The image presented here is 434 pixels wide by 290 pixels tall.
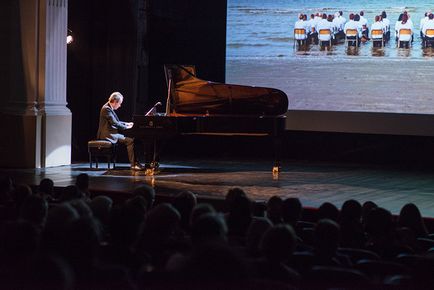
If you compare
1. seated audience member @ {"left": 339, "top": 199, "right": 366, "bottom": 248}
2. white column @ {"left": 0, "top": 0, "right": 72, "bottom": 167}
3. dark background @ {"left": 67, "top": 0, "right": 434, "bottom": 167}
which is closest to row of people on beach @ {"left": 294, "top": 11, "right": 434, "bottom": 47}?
dark background @ {"left": 67, "top": 0, "right": 434, "bottom": 167}

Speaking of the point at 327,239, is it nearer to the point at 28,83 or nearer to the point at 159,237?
the point at 159,237

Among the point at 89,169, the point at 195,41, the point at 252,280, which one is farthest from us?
the point at 195,41

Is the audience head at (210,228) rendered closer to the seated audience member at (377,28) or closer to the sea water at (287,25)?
the sea water at (287,25)

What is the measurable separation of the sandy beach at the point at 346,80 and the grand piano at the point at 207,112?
2.45m

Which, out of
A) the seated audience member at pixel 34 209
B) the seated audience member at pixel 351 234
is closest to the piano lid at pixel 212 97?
the seated audience member at pixel 351 234

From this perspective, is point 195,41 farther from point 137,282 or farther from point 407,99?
point 137,282

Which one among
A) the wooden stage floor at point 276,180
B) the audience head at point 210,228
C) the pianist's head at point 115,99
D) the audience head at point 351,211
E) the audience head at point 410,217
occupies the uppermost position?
the pianist's head at point 115,99

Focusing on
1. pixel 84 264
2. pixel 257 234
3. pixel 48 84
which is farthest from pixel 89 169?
pixel 84 264

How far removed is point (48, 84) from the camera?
37.2 ft

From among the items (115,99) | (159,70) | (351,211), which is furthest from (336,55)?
(351,211)

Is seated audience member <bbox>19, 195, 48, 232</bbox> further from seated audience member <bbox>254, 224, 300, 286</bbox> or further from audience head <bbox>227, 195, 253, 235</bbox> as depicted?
seated audience member <bbox>254, 224, 300, 286</bbox>

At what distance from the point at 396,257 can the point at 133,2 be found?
10.1m

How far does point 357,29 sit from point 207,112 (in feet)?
11.4

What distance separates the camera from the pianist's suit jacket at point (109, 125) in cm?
1099
